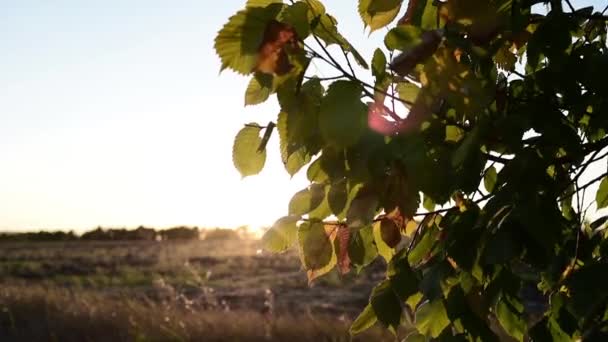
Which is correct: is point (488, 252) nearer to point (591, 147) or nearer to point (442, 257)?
point (442, 257)

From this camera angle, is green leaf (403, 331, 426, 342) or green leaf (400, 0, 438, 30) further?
green leaf (403, 331, 426, 342)

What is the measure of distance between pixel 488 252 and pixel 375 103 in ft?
1.23

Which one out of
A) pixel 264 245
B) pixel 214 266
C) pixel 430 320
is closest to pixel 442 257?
pixel 430 320

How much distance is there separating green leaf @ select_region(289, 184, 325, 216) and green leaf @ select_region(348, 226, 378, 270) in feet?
0.49

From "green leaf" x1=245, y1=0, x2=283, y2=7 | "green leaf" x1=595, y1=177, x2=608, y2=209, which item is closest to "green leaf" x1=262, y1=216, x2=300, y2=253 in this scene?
"green leaf" x1=245, y1=0, x2=283, y2=7

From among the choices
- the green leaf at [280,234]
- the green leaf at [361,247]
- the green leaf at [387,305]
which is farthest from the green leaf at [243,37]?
the green leaf at [387,305]

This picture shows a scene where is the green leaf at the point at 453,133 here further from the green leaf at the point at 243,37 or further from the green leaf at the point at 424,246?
the green leaf at the point at 243,37

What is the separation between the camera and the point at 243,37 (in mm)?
1628

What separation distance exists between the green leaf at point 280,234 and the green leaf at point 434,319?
0.41 m

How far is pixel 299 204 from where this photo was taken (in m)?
2.04

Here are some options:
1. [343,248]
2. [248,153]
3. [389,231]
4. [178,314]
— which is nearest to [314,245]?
[343,248]

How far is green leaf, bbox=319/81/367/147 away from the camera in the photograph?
1459mm

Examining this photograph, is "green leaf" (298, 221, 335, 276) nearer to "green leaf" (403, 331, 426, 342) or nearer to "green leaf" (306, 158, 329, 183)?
"green leaf" (306, 158, 329, 183)

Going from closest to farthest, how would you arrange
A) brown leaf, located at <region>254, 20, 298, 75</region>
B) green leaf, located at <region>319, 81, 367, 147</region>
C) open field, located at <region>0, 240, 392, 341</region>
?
green leaf, located at <region>319, 81, 367, 147</region> → brown leaf, located at <region>254, 20, 298, 75</region> → open field, located at <region>0, 240, 392, 341</region>
